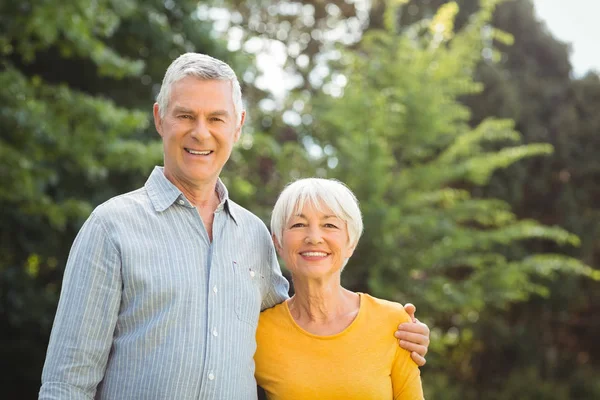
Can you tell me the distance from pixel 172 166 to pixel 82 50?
3408mm

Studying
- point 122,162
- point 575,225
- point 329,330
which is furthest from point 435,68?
point 329,330

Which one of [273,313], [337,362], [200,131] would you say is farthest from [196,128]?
[337,362]

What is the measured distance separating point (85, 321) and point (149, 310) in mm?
174

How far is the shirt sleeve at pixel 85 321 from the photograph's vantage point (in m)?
1.81

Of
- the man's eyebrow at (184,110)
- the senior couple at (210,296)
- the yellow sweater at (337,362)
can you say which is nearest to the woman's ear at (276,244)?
the senior couple at (210,296)

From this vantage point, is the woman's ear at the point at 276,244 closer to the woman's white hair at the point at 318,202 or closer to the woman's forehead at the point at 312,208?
the woman's white hair at the point at 318,202

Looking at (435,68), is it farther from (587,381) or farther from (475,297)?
(587,381)

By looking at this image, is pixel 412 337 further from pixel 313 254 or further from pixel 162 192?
pixel 162 192

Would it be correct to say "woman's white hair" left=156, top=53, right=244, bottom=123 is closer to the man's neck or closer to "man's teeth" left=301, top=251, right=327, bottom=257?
the man's neck

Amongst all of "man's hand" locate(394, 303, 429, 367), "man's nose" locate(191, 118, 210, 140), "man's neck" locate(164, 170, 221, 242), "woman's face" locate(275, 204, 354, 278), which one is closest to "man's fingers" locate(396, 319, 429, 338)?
"man's hand" locate(394, 303, 429, 367)

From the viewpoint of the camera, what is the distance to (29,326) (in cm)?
709

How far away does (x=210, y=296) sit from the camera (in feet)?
6.52

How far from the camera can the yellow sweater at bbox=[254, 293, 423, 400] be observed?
226cm

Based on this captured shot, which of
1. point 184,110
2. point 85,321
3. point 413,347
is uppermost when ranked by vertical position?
point 184,110
